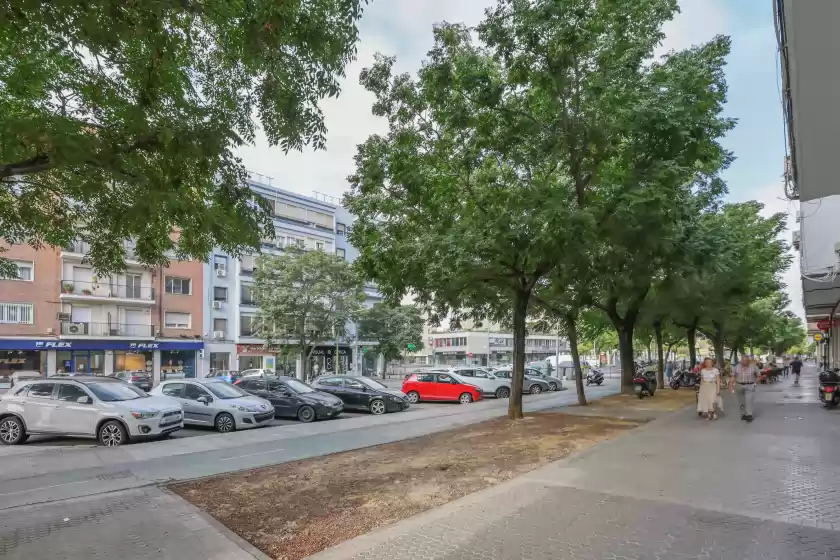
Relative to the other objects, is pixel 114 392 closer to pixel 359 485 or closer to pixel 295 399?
pixel 295 399

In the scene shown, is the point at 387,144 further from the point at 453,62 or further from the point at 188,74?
the point at 188,74

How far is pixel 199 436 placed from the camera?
1386cm

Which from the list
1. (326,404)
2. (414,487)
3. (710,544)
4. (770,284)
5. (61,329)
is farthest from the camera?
(61,329)

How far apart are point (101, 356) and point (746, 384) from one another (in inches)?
1510

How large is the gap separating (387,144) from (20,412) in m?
10.4

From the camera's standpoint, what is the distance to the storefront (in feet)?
114

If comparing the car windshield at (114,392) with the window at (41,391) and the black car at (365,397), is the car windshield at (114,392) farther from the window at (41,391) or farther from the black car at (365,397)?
the black car at (365,397)

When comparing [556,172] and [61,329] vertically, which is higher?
[556,172]

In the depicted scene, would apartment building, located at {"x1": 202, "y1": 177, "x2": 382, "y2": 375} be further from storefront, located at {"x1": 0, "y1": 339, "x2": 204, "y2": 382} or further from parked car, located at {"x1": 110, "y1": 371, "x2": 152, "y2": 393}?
parked car, located at {"x1": 110, "y1": 371, "x2": 152, "y2": 393}

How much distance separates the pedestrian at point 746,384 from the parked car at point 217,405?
12.0 meters

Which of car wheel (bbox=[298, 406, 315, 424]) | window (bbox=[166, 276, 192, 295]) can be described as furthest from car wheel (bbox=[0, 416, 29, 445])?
window (bbox=[166, 276, 192, 295])

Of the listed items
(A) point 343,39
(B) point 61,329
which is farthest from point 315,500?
(B) point 61,329

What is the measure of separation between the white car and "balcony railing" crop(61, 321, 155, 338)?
26445 mm

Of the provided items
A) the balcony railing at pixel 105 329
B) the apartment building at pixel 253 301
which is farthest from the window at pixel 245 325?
the balcony railing at pixel 105 329
